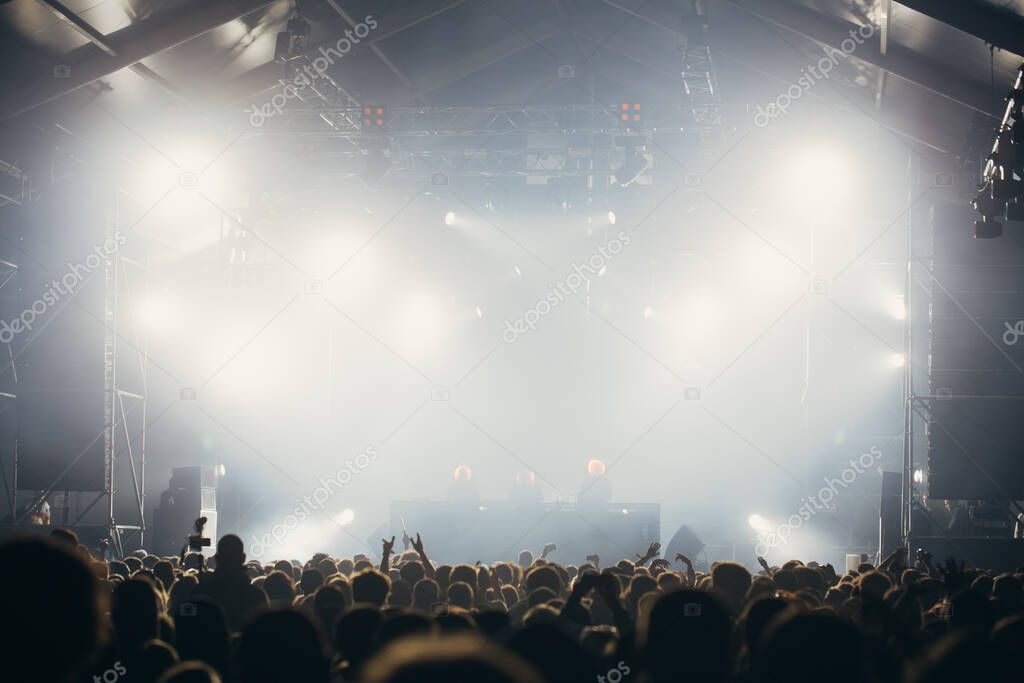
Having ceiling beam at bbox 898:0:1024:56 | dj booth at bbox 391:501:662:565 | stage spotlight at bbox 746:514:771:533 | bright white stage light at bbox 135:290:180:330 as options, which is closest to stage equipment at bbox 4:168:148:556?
bright white stage light at bbox 135:290:180:330

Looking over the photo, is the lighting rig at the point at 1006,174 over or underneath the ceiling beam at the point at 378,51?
underneath

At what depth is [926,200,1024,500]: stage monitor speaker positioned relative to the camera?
17094 mm

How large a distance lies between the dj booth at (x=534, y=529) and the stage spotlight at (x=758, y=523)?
195 inches

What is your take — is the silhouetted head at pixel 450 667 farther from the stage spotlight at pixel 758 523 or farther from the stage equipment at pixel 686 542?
the stage spotlight at pixel 758 523

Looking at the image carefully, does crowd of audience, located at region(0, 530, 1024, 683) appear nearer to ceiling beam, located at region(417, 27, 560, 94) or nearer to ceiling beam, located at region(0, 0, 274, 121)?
ceiling beam, located at region(0, 0, 274, 121)

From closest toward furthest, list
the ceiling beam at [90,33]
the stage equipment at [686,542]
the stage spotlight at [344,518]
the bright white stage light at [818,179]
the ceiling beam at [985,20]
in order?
the ceiling beam at [985,20]
the ceiling beam at [90,33]
the stage equipment at [686,542]
the bright white stage light at [818,179]
the stage spotlight at [344,518]

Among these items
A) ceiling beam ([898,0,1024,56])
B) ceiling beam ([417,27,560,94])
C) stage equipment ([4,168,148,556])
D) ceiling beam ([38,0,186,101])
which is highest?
ceiling beam ([417,27,560,94])

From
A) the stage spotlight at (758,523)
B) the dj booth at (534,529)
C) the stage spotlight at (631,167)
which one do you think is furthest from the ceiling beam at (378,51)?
the stage spotlight at (758,523)

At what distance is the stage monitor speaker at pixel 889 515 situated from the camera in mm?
18766

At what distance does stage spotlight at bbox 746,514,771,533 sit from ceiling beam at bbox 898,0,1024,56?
1452 cm

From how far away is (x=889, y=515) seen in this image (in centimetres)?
1886

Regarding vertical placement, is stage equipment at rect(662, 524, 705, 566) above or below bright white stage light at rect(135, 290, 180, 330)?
below

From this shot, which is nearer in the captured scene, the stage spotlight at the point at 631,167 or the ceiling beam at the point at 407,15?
the ceiling beam at the point at 407,15

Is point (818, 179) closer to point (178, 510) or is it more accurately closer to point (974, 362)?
point (974, 362)
